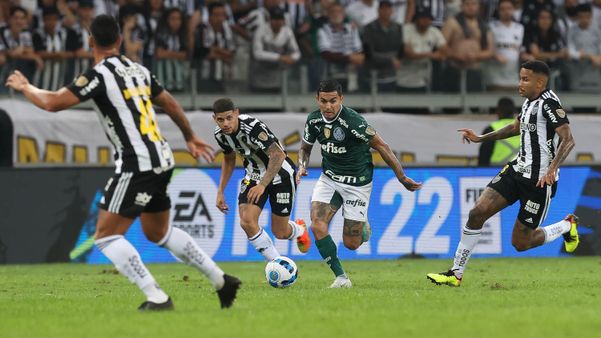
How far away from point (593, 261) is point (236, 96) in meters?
6.71

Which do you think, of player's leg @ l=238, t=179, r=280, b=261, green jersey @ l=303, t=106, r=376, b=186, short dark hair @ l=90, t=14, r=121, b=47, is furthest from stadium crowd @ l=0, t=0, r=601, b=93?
short dark hair @ l=90, t=14, r=121, b=47

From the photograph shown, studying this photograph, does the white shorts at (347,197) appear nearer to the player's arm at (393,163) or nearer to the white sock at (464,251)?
the player's arm at (393,163)

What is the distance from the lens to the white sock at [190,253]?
9844mm

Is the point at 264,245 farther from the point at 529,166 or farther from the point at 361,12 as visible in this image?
the point at 361,12

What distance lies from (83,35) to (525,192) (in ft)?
31.6

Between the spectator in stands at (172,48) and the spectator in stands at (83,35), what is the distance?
A: 45.4 inches

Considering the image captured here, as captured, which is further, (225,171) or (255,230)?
(225,171)

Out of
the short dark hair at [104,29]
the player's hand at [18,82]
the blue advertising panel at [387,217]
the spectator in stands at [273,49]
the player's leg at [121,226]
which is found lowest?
the blue advertising panel at [387,217]

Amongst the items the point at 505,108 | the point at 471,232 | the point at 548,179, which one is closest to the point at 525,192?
the point at 548,179

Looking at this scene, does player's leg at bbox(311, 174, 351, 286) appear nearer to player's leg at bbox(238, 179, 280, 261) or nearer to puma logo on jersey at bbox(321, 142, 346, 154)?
puma logo on jersey at bbox(321, 142, 346, 154)

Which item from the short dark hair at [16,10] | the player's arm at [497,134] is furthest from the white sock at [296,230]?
the short dark hair at [16,10]

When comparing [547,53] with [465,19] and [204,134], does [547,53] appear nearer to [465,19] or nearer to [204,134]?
[465,19]

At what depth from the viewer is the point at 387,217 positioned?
1964cm

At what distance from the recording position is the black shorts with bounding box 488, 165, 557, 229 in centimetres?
1320
